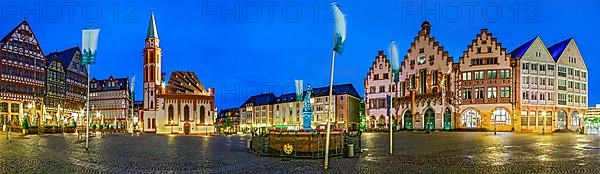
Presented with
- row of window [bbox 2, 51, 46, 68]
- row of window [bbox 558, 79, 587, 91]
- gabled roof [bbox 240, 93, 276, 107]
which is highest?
row of window [bbox 2, 51, 46, 68]

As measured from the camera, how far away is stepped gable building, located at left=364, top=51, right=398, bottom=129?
91500 millimetres

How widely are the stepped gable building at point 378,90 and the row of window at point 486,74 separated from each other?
50.0 feet

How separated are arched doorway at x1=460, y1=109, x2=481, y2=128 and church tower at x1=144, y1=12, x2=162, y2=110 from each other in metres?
54.8

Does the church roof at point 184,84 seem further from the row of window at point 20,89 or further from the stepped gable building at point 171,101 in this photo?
the row of window at point 20,89

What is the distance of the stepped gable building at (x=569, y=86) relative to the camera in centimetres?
8031

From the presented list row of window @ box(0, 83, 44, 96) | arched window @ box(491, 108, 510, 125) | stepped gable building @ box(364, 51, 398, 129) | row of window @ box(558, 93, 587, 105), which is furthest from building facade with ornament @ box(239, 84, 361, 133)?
row of window @ box(0, 83, 44, 96)

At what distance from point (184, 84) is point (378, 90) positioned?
1457 inches

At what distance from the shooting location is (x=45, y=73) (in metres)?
91.9

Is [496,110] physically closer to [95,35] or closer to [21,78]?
[95,35]

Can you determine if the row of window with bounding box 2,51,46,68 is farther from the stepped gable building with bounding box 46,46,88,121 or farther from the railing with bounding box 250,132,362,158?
the railing with bounding box 250,132,362,158

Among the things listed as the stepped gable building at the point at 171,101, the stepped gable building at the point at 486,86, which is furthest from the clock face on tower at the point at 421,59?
the stepped gable building at the point at 171,101

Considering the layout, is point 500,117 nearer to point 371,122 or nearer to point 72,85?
point 371,122

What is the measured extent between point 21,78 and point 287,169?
79.4 metres

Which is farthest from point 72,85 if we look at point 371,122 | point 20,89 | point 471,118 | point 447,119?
point 471,118
